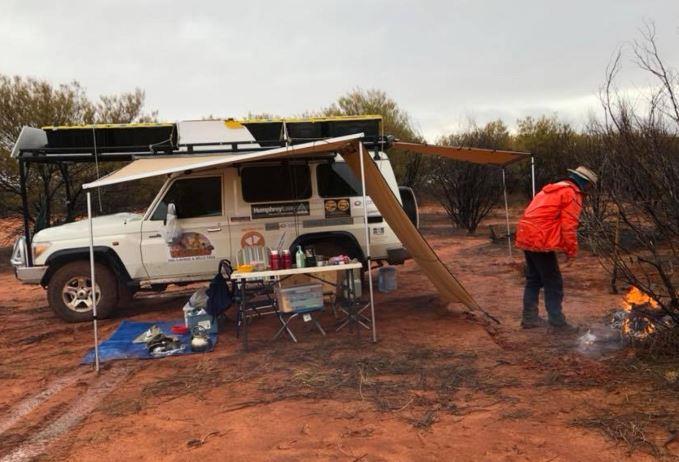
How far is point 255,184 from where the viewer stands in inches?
275

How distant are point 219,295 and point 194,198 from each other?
151cm

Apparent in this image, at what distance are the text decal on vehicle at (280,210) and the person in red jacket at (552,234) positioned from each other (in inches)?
110

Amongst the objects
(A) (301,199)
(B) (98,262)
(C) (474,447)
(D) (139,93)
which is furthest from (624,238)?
(D) (139,93)

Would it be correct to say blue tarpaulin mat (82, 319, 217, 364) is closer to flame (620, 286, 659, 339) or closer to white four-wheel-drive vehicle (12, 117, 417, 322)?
white four-wheel-drive vehicle (12, 117, 417, 322)

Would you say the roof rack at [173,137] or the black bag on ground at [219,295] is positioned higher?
the roof rack at [173,137]

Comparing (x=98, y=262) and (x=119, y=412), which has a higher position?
(x=98, y=262)

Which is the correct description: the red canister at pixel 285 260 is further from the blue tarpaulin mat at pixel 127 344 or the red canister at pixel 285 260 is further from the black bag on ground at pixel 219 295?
the blue tarpaulin mat at pixel 127 344

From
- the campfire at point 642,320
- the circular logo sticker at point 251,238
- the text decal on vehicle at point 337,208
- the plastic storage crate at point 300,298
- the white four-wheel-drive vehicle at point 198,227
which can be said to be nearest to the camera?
the campfire at point 642,320

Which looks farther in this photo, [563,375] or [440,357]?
[440,357]

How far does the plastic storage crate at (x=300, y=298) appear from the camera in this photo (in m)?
5.68

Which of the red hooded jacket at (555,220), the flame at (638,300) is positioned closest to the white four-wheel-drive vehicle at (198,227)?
the red hooded jacket at (555,220)

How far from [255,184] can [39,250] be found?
9.36 ft

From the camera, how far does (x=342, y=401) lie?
13.0ft

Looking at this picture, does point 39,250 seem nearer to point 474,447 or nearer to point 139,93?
point 474,447
